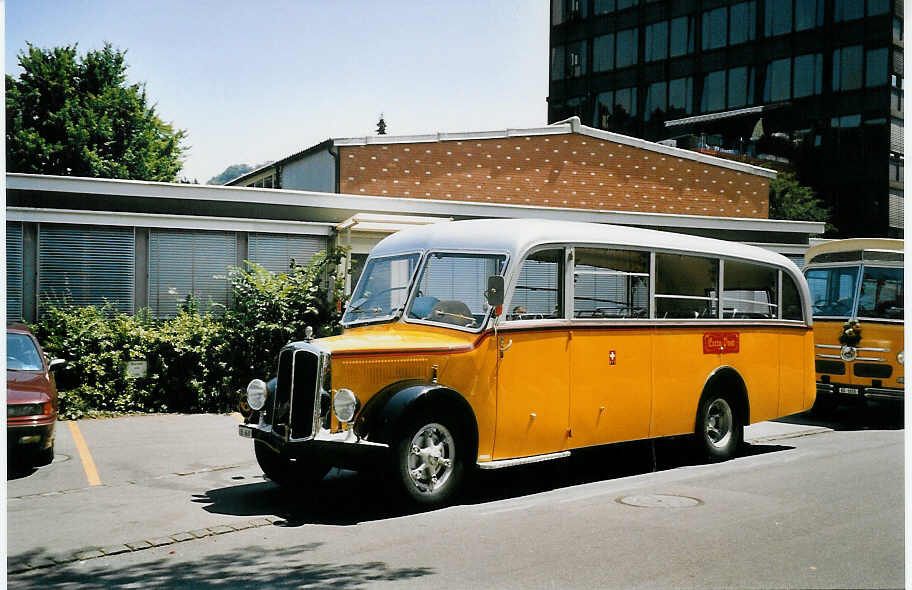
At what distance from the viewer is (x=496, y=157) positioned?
85.3 feet

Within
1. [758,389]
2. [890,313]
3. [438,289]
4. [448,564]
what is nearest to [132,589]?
[448,564]

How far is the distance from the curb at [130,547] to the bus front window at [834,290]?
1035cm

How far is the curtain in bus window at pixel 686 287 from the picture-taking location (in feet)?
33.9

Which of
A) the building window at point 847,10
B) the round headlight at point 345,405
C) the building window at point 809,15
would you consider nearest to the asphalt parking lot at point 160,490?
the round headlight at point 345,405

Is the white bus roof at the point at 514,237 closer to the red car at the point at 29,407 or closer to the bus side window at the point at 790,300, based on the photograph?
the bus side window at the point at 790,300

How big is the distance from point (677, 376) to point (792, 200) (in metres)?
28.2

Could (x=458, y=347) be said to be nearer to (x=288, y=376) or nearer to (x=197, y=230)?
(x=288, y=376)

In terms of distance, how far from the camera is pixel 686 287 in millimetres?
10641

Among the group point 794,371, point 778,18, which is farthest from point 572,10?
point 794,371

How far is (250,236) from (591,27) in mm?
42135

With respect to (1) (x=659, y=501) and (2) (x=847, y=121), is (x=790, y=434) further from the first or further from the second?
(2) (x=847, y=121)

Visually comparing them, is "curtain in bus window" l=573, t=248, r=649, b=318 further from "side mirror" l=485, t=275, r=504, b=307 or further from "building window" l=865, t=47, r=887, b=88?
"building window" l=865, t=47, r=887, b=88

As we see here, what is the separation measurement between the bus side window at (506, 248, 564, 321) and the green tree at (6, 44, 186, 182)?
94.6 feet

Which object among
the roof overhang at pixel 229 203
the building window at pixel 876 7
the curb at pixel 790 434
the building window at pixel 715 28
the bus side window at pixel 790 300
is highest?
the building window at pixel 715 28
